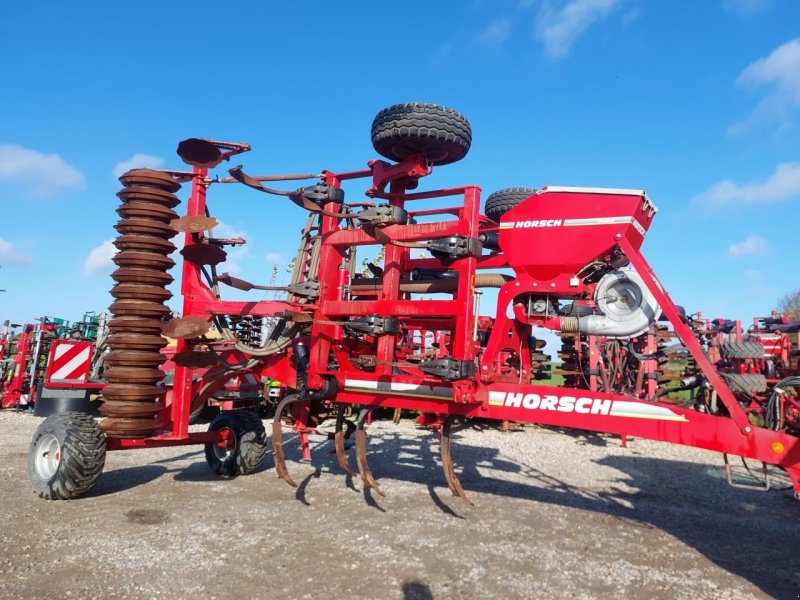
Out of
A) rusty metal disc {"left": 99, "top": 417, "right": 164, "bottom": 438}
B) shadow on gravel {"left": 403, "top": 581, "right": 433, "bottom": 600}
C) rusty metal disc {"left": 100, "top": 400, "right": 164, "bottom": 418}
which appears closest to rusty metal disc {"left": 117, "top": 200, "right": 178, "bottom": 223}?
rusty metal disc {"left": 100, "top": 400, "right": 164, "bottom": 418}

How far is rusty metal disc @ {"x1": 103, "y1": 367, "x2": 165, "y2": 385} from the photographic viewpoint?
548 cm

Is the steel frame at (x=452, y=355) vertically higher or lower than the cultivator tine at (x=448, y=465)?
higher

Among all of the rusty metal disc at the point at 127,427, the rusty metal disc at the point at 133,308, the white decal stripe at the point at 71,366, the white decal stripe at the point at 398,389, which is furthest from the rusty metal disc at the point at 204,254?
the white decal stripe at the point at 71,366

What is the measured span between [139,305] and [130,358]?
52cm

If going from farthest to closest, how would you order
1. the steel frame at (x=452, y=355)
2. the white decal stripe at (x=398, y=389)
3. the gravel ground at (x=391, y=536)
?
1. the white decal stripe at (x=398, y=389)
2. the steel frame at (x=452, y=355)
3. the gravel ground at (x=391, y=536)

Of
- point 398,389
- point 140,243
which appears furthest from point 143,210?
point 398,389

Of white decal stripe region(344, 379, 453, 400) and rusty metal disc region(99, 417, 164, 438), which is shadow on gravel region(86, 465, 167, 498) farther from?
white decal stripe region(344, 379, 453, 400)

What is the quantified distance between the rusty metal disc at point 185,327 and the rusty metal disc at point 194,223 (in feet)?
2.97

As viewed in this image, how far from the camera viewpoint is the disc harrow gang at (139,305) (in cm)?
551

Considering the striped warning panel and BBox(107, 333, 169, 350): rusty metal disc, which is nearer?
BBox(107, 333, 169, 350): rusty metal disc

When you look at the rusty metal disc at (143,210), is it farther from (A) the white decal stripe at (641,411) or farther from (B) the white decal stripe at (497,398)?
(A) the white decal stripe at (641,411)

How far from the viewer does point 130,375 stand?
5.48 metres

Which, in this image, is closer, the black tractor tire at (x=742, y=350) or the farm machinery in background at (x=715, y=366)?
the farm machinery in background at (x=715, y=366)

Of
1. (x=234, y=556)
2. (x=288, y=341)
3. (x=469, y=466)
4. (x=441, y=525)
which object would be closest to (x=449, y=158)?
(x=288, y=341)
